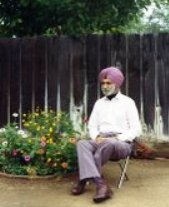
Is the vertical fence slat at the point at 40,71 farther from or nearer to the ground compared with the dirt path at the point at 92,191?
farther from the ground

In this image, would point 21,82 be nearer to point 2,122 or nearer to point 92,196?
point 2,122

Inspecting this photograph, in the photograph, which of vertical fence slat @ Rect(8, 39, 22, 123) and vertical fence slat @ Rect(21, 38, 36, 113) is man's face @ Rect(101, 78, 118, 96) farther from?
vertical fence slat @ Rect(8, 39, 22, 123)

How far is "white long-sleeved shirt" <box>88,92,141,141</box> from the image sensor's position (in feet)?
24.5

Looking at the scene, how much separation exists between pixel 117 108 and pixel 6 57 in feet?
9.49

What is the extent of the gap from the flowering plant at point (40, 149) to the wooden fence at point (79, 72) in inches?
47.7

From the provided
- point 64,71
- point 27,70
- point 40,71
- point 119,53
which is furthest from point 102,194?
point 27,70

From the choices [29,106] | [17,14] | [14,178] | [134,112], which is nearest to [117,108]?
[134,112]

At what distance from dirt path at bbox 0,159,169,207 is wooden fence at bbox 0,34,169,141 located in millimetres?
1176

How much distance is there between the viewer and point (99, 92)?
9.35 m

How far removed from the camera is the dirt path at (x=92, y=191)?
690cm

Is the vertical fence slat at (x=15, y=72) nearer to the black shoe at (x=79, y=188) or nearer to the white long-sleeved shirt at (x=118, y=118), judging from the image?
the white long-sleeved shirt at (x=118, y=118)

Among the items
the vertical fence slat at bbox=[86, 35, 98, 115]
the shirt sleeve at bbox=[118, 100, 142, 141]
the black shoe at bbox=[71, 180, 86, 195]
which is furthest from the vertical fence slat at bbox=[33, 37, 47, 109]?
the black shoe at bbox=[71, 180, 86, 195]

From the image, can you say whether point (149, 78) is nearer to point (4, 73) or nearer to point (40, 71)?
point (40, 71)

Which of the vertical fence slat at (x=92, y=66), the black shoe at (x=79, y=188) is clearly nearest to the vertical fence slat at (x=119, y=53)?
the vertical fence slat at (x=92, y=66)
